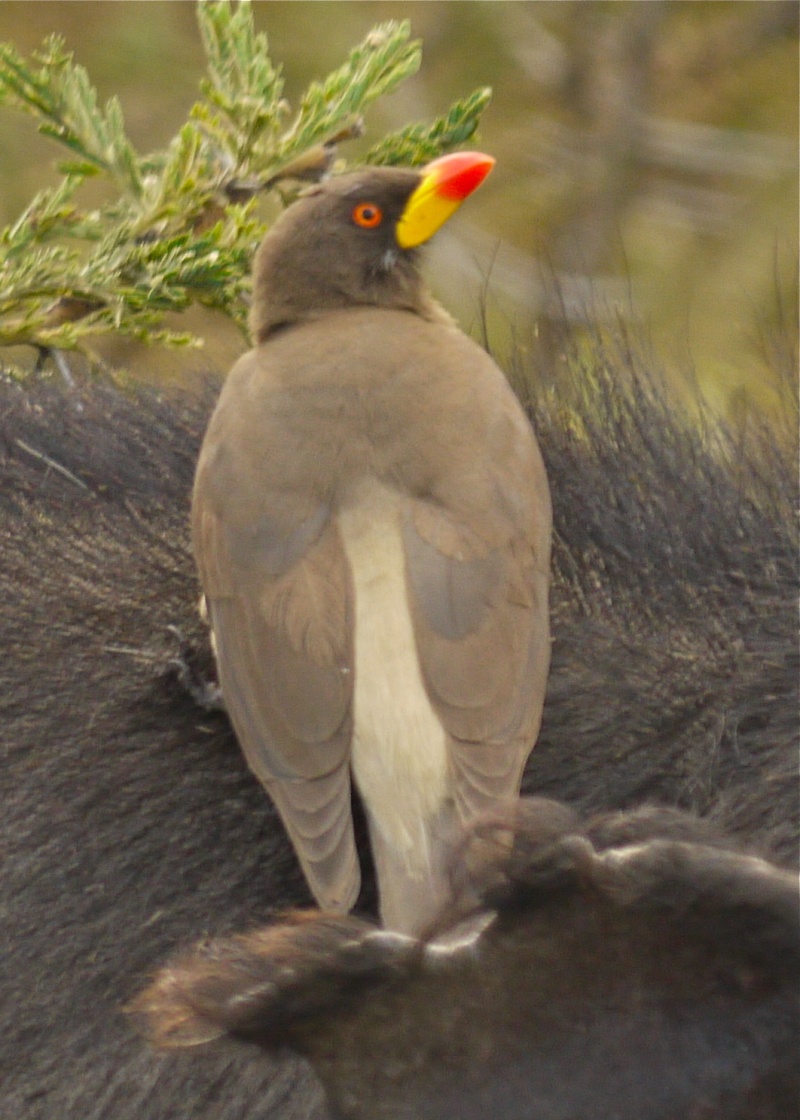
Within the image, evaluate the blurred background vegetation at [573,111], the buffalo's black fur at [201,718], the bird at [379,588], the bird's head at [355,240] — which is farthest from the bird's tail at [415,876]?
the blurred background vegetation at [573,111]

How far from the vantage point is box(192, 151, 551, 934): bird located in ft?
4.20

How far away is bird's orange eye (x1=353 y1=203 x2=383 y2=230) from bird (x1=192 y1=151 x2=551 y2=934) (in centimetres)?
17

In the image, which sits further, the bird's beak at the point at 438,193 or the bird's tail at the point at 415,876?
the bird's beak at the point at 438,193

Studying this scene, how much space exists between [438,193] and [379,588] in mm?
488

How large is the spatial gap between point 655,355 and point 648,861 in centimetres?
82

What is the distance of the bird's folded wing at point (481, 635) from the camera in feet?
4.22

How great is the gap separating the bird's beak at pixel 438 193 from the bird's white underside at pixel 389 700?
1.33 feet

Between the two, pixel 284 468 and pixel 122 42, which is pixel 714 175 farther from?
pixel 284 468

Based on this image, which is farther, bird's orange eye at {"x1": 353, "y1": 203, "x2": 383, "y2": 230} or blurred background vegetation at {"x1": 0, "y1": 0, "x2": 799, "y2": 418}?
blurred background vegetation at {"x1": 0, "y1": 0, "x2": 799, "y2": 418}

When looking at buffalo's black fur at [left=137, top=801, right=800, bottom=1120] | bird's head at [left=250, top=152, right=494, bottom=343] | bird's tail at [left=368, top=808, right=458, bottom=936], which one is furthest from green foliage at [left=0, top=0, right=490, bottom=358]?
buffalo's black fur at [left=137, top=801, right=800, bottom=1120]

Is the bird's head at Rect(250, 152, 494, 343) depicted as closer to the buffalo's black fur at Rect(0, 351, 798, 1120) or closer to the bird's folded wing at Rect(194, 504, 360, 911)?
the buffalo's black fur at Rect(0, 351, 798, 1120)

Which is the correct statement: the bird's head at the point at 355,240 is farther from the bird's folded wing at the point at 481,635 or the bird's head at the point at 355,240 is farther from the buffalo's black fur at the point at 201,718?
the bird's folded wing at the point at 481,635

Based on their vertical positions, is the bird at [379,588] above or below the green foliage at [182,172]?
below

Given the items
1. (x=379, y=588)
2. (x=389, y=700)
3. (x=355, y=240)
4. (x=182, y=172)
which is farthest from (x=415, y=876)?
(x=182, y=172)
